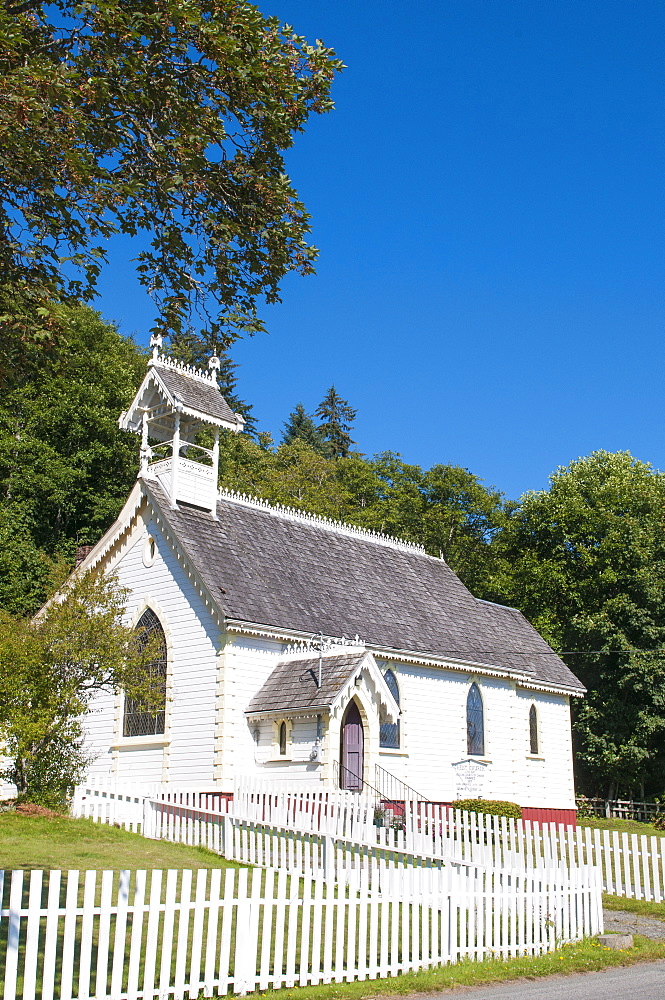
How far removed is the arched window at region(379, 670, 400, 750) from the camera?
2631 cm

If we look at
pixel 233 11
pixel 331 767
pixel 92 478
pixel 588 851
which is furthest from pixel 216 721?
pixel 92 478

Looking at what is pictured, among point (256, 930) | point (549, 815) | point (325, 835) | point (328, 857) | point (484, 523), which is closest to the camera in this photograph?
point (256, 930)

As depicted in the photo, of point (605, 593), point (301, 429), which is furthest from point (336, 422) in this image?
point (605, 593)

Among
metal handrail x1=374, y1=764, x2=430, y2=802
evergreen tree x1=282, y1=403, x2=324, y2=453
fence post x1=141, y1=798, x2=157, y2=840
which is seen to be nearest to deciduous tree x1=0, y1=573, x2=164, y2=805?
fence post x1=141, y1=798, x2=157, y2=840

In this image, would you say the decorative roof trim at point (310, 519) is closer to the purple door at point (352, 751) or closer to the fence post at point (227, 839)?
the purple door at point (352, 751)

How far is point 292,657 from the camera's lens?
23.8m

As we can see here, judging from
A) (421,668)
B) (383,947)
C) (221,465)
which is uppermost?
(221,465)

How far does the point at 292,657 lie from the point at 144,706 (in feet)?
13.2

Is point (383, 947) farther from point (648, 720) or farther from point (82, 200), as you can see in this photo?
point (648, 720)

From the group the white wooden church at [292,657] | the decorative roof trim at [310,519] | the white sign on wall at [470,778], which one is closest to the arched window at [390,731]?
the white wooden church at [292,657]

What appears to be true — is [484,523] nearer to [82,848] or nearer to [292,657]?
[292,657]

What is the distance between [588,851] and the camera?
17719mm

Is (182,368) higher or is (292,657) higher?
(182,368)

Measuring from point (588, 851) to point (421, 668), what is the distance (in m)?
10.7
